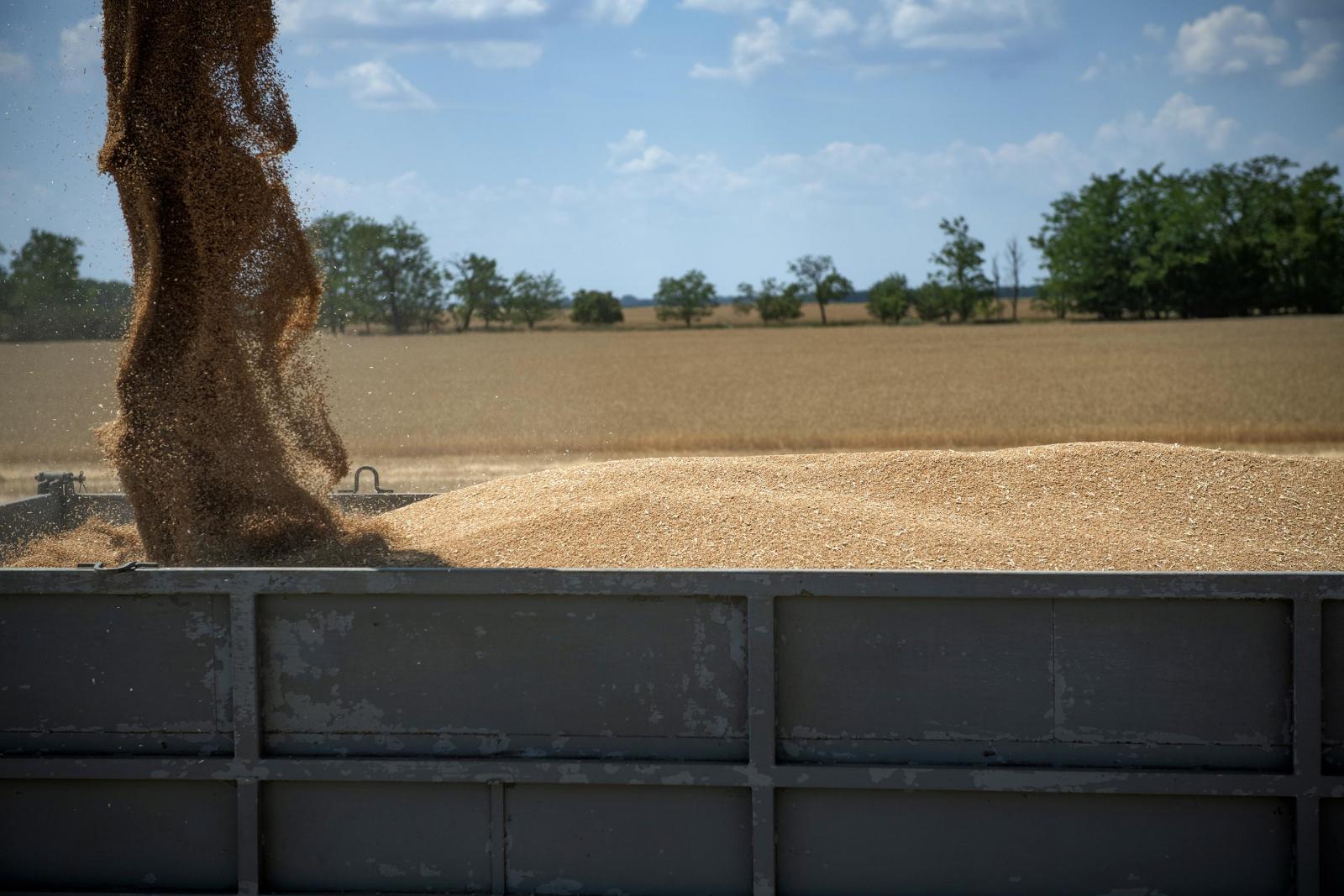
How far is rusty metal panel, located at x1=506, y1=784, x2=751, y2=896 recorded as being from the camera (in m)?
2.76

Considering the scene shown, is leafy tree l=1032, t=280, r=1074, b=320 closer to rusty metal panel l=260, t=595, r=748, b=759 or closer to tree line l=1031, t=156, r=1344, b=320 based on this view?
tree line l=1031, t=156, r=1344, b=320

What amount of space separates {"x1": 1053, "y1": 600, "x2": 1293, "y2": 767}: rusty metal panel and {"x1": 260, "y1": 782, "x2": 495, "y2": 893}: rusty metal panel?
143 centimetres

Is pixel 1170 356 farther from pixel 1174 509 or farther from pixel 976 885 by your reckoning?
pixel 976 885

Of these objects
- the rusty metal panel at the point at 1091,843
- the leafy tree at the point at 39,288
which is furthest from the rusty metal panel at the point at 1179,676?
the leafy tree at the point at 39,288

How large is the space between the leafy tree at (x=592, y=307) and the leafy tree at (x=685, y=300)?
5208 mm

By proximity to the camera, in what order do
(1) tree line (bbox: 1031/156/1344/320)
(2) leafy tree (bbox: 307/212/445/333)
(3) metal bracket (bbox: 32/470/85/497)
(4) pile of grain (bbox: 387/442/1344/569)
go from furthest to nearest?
(1) tree line (bbox: 1031/156/1344/320), (2) leafy tree (bbox: 307/212/445/333), (3) metal bracket (bbox: 32/470/85/497), (4) pile of grain (bbox: 387/442/1344/569)

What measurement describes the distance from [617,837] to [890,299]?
265 feet

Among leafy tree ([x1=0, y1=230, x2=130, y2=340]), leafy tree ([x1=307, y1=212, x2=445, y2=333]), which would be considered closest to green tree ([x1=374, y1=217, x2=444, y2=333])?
leafy tree ([x1=307, y1=212, x2=445, y2=333])

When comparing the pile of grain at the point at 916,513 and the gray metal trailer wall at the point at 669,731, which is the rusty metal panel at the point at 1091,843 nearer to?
the gray metal trailer wall at the point at 669,731

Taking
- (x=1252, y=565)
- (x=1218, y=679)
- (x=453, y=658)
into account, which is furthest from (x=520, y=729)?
(x=1252, y=565)

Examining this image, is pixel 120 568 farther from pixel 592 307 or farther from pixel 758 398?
pixel 592 307

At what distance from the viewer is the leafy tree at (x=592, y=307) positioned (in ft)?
235

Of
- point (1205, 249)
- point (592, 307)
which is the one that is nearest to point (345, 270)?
point (592, 307)

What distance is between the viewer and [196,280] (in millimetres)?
4785
